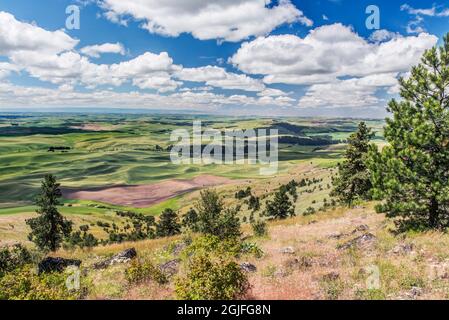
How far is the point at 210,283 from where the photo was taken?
38.7 feet

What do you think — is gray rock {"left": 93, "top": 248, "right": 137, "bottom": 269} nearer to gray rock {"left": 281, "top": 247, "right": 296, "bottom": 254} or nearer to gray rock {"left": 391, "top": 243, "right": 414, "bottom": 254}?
gray rock {"left": 281, "top": 247, "right": 296, "bottom": 254}

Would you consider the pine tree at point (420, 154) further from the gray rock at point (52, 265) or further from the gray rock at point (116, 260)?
the gray rock at point (52, 265)

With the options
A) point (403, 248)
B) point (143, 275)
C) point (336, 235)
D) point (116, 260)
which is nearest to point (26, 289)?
point (143, 275)

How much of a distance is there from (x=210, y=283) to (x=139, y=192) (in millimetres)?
145557

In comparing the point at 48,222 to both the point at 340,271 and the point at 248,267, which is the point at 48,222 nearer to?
the point at 248,267

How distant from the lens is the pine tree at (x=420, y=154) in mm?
19969

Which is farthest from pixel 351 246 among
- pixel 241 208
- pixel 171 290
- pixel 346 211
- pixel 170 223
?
pixel 241 208

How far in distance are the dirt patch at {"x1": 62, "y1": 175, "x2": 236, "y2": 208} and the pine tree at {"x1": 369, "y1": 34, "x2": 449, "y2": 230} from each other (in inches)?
4650

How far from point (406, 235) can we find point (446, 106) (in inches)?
313

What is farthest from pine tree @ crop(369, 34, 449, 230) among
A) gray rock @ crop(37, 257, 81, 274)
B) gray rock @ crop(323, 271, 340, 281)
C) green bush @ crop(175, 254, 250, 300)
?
gray rock @ crop(37, 257, 81, 274)

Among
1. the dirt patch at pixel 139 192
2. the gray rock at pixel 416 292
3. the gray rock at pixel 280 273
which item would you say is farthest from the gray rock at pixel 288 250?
the dirt patch at pixel 139 192

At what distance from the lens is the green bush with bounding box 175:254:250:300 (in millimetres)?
11641

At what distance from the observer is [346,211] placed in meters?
40.2
